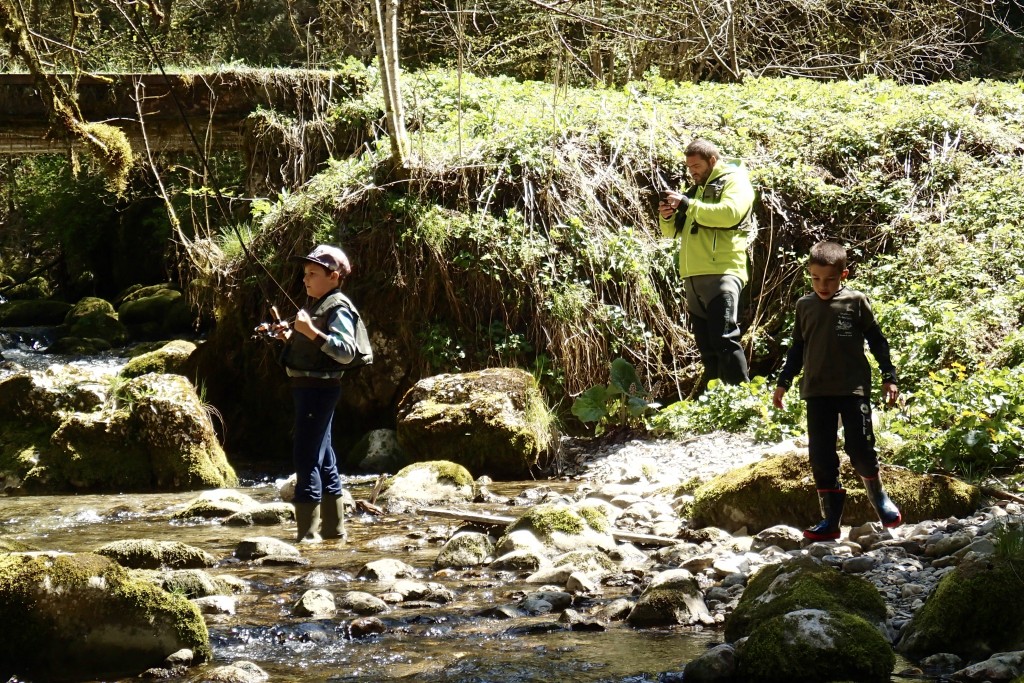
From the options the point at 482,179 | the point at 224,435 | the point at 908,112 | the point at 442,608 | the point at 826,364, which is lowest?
the point at 224,435

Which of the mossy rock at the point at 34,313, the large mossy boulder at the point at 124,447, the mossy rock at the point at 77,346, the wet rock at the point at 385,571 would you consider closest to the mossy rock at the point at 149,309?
the mossy rock at the point at 34,313

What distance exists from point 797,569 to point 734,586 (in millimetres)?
633

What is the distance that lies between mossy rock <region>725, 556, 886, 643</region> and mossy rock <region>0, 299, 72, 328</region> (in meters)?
16.9

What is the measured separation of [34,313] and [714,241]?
48.5ft

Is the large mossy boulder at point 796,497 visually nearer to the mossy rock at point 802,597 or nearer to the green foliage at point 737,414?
the mossy rock at point 802,597

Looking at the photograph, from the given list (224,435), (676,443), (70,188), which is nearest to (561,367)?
(676,443)

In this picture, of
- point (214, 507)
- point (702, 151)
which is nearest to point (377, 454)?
point (214, 507)

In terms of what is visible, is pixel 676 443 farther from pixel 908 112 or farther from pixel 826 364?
pixel 908 112

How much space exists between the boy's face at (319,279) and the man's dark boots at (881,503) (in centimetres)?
315

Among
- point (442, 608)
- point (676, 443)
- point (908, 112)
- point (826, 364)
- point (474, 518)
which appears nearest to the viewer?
point (442, 608)

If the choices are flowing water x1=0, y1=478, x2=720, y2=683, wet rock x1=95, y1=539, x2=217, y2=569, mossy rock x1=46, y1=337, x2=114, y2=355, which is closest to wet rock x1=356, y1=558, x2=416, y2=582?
flowing water x1=0, y1=478, x2=720, y2=683

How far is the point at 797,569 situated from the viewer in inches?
175

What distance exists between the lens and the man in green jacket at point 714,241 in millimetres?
8227

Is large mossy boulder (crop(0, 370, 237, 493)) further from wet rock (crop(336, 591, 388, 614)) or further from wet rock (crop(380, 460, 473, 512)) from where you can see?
wet rock (crop(336, 591, 388, 614))
